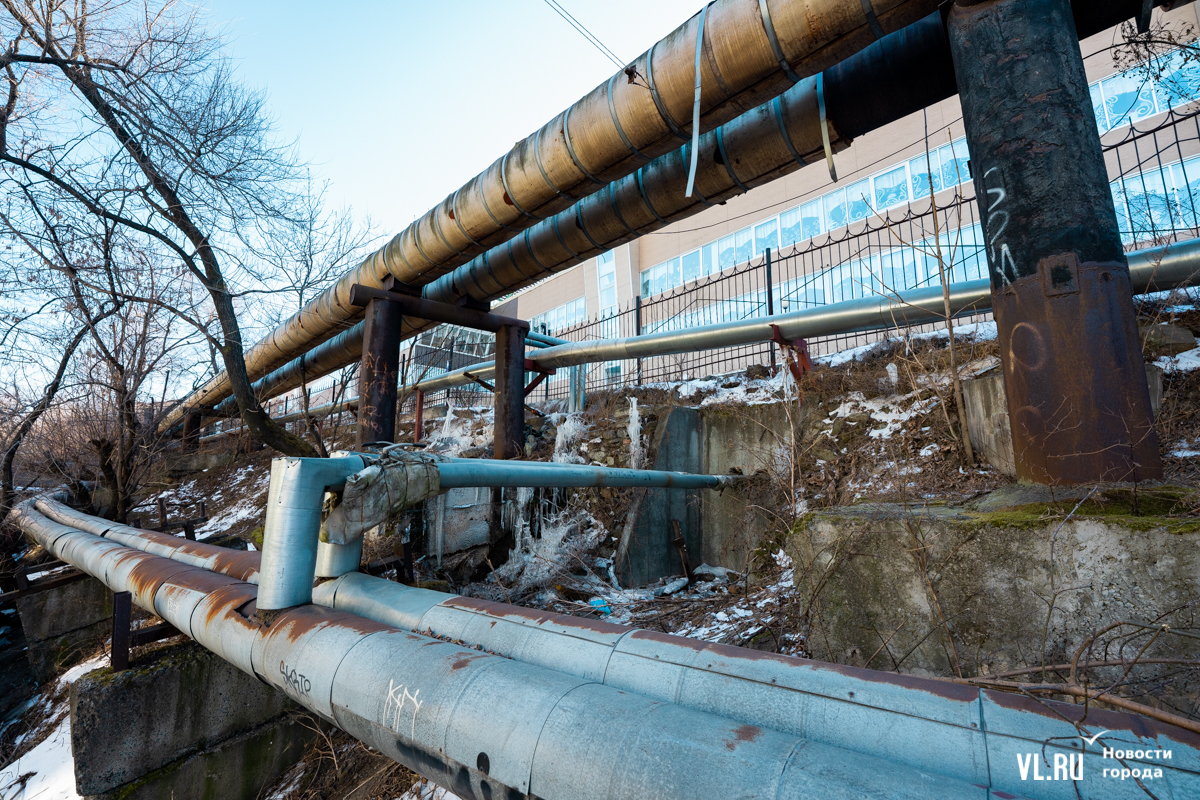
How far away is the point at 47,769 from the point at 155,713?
2.46 metres

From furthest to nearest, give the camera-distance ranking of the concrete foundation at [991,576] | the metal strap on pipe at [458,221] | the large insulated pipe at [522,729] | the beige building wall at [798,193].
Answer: the beige building wall at [798,193] → the metal strap on pipe at [458,221] → the concrete foundation at [991,576] → the large insulated pipe at [522,729]

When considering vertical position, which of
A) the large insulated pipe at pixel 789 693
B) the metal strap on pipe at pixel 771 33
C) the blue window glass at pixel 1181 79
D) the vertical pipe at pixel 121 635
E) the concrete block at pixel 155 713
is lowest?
the concrete block at pixel 155 713

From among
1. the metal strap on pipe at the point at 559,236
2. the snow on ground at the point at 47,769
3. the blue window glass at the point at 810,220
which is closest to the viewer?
the snow on ground at the point at 47,769

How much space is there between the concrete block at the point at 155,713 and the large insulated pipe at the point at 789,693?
90 cm

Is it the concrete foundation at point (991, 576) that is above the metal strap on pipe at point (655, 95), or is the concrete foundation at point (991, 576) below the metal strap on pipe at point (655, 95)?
below

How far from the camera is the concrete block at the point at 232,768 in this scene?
275 centimetres

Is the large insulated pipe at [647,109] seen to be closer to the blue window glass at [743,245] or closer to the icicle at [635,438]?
the icicle at [635,438]

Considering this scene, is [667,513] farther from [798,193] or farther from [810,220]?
[798,193]

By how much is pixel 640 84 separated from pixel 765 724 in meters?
3.47

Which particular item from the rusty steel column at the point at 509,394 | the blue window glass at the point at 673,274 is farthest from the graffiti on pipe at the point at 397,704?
the blue window glass at the point at 673,274

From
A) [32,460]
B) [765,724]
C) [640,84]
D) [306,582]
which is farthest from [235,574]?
[32,460]

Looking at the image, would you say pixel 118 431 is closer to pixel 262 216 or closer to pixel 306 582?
pixel 262 216

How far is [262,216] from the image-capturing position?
6.48 m

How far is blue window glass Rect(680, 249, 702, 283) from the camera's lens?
15711 mm
